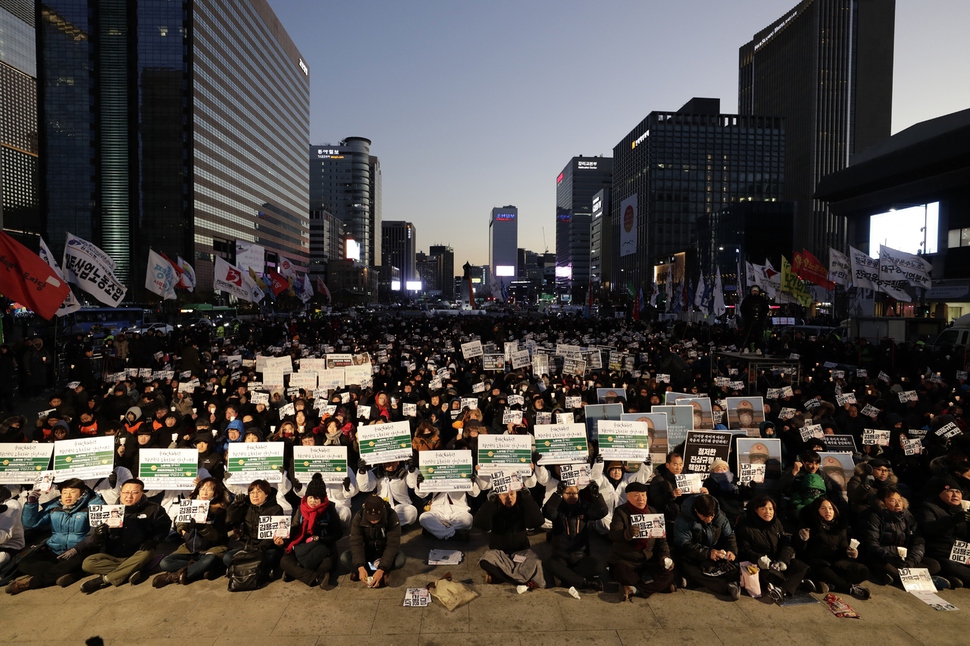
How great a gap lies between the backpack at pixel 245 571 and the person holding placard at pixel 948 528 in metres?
8.37

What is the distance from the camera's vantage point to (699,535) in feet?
23.1

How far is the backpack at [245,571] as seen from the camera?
22.7 feet

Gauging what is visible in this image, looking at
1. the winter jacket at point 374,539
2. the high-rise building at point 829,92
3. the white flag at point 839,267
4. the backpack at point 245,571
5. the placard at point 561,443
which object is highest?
the high-rise building at point 829,92

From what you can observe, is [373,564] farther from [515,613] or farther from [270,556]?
[515,613]

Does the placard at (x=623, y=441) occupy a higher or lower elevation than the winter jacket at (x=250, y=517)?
higher

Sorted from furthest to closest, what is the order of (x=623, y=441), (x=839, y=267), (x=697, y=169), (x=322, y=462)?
(x=697, y=169), (x=839, y=267), (x=623, y=441), (x=322, y=462)

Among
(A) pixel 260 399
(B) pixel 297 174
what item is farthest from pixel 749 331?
(B) pixel 297 174

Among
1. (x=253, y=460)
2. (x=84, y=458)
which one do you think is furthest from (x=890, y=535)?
(x=84, y=458)

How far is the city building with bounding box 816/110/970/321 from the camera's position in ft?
147

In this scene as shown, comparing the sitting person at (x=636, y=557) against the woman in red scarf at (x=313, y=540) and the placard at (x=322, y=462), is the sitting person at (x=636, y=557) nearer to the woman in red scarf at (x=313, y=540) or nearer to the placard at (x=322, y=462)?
the woman in red scarf at (x=313, y=540)

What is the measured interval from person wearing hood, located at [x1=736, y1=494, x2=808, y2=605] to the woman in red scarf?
5149mm

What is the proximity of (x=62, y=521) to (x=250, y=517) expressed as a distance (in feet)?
8.03

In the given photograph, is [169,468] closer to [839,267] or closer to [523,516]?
[523,516]

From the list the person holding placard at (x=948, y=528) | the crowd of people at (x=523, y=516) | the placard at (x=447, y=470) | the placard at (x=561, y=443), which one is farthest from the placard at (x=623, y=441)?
the person holding placard at (x=948, y=528)
